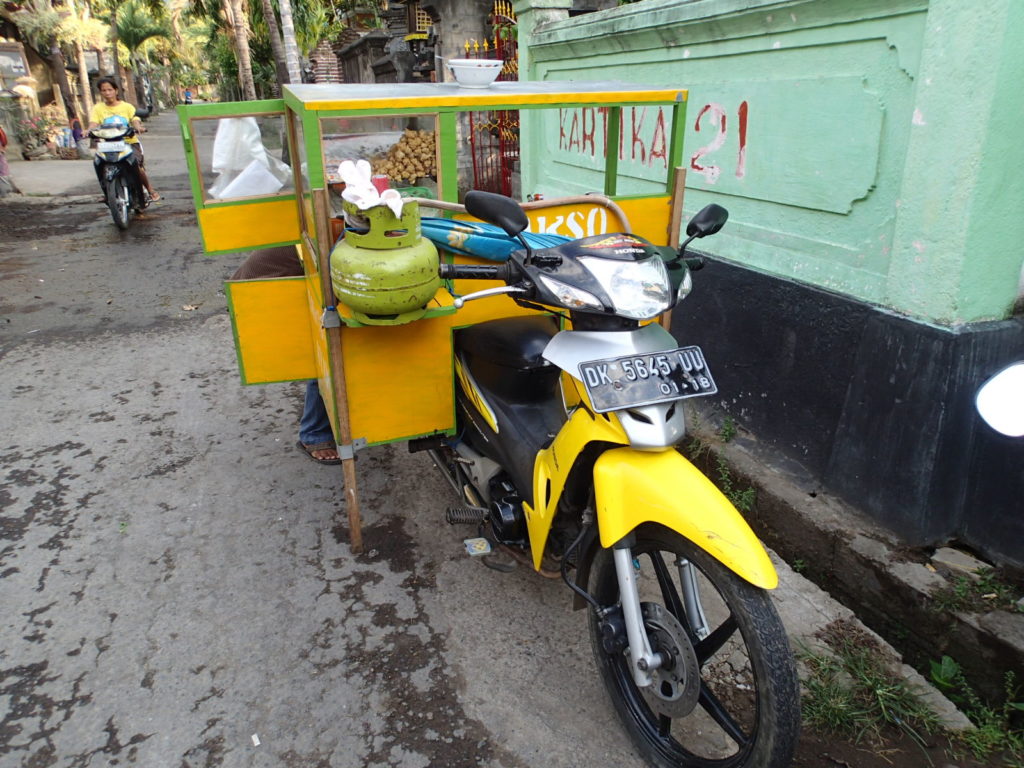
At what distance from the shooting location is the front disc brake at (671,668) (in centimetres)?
181

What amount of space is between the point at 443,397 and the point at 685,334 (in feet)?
5.54

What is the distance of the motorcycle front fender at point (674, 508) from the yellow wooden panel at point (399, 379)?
39.6 inches

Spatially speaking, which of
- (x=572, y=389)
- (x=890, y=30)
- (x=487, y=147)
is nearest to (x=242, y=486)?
(x=572, y=389)

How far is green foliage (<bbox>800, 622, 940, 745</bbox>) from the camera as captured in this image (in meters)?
2.15

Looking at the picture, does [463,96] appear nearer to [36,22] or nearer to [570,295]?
[570,295]

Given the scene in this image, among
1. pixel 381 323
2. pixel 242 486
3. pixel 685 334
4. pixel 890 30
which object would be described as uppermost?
pixel 890 30

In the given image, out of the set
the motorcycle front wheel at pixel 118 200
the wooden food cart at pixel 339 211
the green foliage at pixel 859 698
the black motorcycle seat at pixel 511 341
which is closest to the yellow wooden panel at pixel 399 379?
the wooden food cart at pixel 339 211

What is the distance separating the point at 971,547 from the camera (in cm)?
266

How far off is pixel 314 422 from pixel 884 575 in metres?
2.56

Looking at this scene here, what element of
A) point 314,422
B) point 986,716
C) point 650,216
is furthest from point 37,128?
point 986,716

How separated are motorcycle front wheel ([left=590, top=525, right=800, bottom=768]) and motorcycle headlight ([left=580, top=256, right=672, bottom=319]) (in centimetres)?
56

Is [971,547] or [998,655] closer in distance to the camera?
[998,655]

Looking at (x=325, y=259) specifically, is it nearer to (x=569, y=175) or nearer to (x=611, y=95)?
(x=611, y=95)

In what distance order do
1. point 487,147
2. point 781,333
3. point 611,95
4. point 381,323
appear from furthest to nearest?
point 487,147
point 781,333
point 611,95
point 381,323
